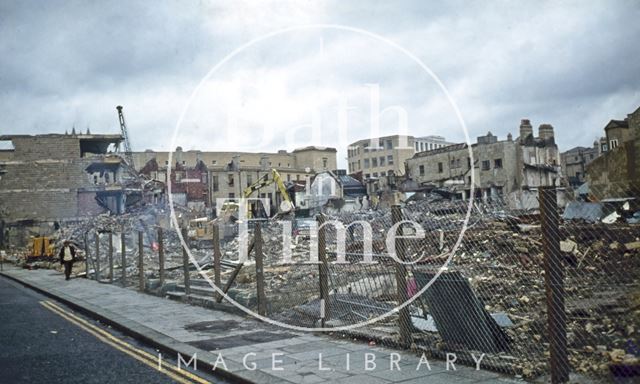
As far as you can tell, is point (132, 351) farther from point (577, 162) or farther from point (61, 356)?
point (577, 162)

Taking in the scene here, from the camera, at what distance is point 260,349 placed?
788 centimetres

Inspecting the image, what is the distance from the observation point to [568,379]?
17.6 feet

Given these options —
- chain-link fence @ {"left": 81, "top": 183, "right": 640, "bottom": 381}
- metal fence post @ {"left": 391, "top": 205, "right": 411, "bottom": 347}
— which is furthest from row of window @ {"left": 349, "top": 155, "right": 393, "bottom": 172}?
metal fence post @ {"left": 391, "top": 205, "right": 411, "bottom": 347}

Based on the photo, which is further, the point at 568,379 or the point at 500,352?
the point at 500,352

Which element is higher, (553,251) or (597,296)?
(553,251)

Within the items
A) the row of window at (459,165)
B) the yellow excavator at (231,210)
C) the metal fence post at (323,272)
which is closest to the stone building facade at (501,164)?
the row of window at (459,165)

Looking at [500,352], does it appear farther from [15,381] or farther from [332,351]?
[15,381]

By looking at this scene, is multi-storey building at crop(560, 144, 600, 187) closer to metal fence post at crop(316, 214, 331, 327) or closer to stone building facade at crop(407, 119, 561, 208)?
stone building facade at crop(407, 119, 561, 208)

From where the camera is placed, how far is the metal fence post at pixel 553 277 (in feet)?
17.8

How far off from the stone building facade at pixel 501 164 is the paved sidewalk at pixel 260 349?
2058 inches

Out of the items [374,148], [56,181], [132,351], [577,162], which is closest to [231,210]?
[56,181]

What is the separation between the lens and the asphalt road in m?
6.95

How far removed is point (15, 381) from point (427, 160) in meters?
71.1

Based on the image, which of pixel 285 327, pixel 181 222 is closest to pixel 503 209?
pixel 285 327
